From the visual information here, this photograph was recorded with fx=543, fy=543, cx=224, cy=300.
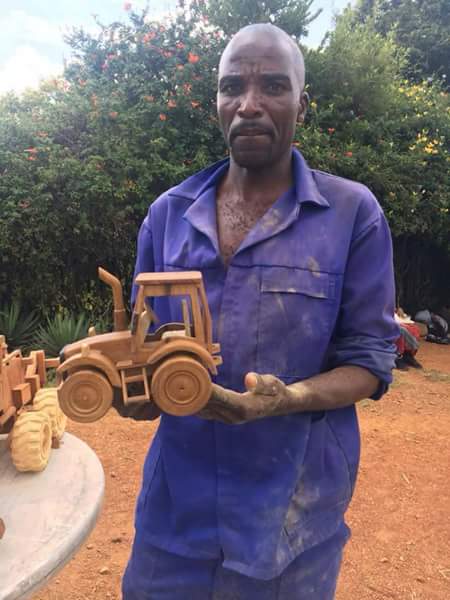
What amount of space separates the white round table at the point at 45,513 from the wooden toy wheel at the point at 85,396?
58 centimetres

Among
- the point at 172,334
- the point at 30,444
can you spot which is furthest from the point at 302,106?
the point at 30,444

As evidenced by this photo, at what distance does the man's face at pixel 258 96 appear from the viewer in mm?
1600

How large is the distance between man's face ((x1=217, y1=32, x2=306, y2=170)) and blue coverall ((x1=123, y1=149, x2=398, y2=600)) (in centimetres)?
17

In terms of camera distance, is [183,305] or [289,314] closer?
[183,305]

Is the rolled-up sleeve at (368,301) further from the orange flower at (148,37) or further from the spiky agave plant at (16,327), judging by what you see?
the orange flower at (148,37)

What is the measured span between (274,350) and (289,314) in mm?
A: 116

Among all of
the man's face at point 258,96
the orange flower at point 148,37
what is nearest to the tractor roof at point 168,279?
the man's face at point 258,96

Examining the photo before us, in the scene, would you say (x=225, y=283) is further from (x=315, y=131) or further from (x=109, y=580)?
(x=315, y=131)

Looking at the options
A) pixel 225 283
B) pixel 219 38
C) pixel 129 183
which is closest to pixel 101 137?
pixel 129 183

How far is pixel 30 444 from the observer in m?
2.14

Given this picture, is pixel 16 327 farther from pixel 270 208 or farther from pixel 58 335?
pixel 270 208

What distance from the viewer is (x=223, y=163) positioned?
194 cm

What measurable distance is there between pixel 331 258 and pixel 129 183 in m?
5.86

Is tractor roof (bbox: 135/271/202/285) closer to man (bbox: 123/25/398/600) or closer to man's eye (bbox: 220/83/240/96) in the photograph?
man (bbox: 123/25/398/600)
